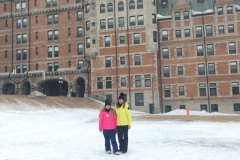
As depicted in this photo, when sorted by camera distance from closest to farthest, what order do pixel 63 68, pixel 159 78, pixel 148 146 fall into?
1. pixel 148 146
2. pixel 159 78
3. pixel 63 68

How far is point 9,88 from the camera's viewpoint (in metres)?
58.7

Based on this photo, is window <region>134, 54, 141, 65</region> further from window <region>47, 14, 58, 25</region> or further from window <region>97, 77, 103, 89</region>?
window <region>47, 14, 58, 25</region>

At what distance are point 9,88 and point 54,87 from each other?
877cm

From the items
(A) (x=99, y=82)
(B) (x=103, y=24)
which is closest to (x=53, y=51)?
(B) (x=103, y=24)

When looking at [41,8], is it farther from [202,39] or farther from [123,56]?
[202,39]

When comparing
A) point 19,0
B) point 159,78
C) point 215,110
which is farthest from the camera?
point 19,0

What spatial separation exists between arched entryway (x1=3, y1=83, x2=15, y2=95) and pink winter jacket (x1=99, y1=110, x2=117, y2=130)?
5090 cm

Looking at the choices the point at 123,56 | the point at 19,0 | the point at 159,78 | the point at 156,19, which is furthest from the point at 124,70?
the point at 19,0

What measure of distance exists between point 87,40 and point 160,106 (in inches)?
691

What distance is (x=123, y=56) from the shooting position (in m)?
51.3

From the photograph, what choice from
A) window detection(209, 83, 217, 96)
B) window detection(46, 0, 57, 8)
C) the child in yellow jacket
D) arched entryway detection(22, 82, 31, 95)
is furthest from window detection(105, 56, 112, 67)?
the child in yellow jacket

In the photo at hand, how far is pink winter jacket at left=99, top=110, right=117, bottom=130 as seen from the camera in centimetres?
1105

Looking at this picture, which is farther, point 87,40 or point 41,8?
point 41,8

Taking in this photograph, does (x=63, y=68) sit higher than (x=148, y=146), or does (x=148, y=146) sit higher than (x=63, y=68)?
(x=63, y=68)
